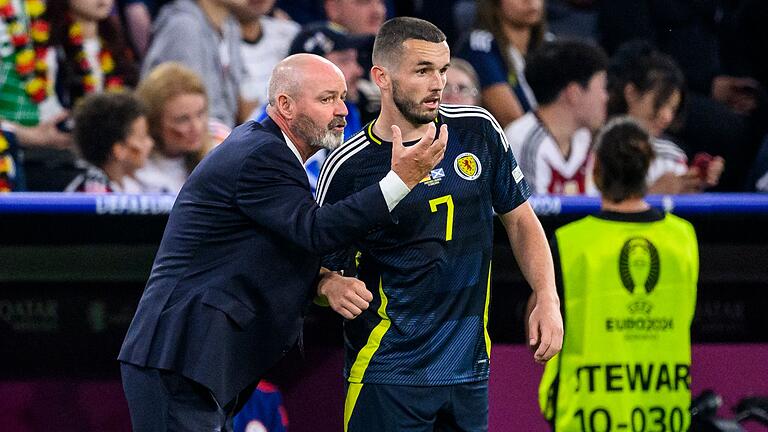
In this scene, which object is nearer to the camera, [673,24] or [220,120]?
[220,120]

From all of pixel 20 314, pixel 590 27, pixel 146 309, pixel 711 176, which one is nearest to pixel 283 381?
pixel 20 314

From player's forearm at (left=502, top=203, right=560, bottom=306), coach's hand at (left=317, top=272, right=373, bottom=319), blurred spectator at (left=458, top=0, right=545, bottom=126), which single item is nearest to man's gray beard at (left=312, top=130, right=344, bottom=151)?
coach's hand at (left=317, top=272, right=373, bottom=319)

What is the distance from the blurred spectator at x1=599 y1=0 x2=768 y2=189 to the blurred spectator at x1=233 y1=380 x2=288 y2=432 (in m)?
3.42

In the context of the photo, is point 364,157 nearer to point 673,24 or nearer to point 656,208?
point 656,208

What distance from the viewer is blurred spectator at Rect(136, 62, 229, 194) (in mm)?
6500

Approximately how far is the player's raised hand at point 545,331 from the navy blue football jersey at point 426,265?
22 centimetres

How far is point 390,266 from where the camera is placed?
4309mm

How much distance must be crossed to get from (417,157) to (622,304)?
71.7 inches

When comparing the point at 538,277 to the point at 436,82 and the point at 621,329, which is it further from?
the point at 621,329

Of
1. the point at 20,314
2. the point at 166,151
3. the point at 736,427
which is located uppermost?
the point at 166,151

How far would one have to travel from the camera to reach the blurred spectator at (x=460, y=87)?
6.96 meters

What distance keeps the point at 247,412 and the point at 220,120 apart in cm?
227

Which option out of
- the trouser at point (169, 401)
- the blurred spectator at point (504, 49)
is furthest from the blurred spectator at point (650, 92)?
the trouser at point (169, 401)

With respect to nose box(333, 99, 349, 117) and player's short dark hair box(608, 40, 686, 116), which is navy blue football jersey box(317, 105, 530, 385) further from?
player's short dark hair box(608, 40, 686, 116)
